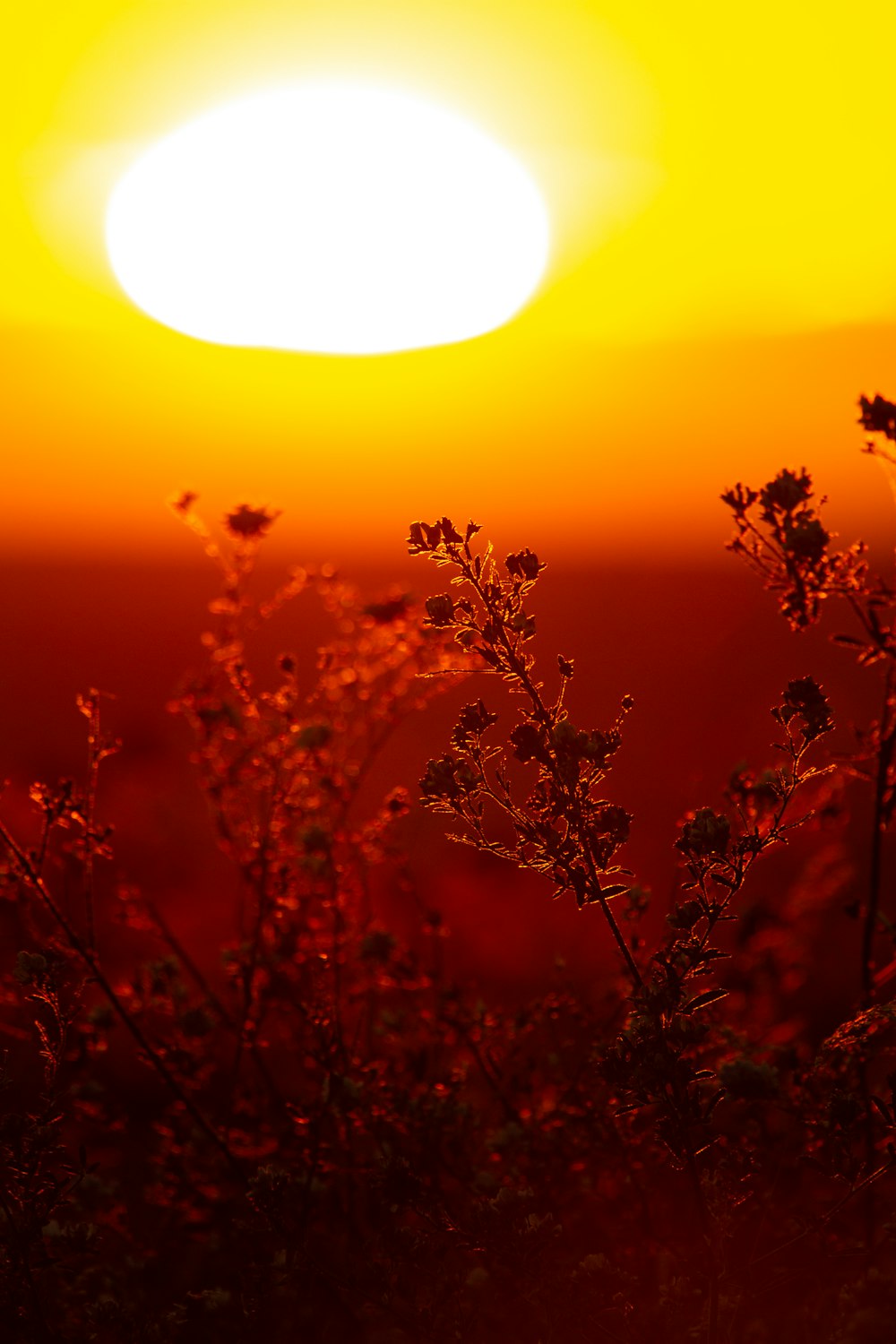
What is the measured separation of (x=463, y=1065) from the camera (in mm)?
4215

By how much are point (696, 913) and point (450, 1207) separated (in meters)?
1.71

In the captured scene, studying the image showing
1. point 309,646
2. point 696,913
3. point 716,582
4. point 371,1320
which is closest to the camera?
point 696,913

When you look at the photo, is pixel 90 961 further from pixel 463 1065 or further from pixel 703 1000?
pixel 703 1000

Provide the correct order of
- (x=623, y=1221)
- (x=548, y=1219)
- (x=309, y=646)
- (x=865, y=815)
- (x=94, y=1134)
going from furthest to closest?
(x=309, y=646)
(x=865, y=815)
(x=94, y=1134)
(x=623, y=1221)
(x=548, y=1219)

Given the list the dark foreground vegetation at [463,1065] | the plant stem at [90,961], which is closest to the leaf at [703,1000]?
the dark foreground vegetation at [463,1065]

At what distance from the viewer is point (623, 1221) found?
4273 millimetres

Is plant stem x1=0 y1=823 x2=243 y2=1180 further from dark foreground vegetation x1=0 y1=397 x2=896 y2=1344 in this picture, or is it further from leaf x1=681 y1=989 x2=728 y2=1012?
leaf x1=681 y1=989 x2=728 y2=1012

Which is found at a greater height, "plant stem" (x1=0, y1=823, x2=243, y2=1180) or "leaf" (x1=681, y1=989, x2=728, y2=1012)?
"plant stem" (x1=0, y1=823, x2=243, y2=1180)

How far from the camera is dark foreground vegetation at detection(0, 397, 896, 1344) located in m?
2.80

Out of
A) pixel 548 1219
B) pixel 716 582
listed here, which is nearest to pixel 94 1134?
pixel 548 1219

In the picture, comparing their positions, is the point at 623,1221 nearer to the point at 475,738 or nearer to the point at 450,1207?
the point at 450,1207

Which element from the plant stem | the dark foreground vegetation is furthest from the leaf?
the plant stem

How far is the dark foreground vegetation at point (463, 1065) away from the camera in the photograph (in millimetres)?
2801

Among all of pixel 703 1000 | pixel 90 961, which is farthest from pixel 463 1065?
pixel 703 1000
